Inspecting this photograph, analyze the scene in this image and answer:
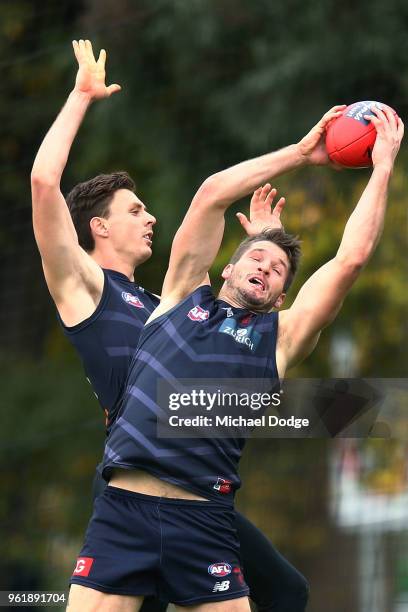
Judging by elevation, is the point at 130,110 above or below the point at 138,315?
above

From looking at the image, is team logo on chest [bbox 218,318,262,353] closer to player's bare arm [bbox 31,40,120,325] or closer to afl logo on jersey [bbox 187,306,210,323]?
afl logo on jersey [bbox 187,306,210,323]

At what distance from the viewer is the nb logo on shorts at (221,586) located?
4277 millimetres

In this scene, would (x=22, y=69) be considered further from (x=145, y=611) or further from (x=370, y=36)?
(x=145, y=611)

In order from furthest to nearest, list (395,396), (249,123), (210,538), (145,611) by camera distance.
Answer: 1. (249,123)
2. (395,396)
3. (145,611)
4. (210,538)

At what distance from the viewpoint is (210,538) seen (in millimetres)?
4312

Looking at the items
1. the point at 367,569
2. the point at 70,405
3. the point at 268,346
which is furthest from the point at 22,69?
the point at 268,346

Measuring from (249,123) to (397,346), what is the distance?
6.05ft

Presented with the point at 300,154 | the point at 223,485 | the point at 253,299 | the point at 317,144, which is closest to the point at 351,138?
the point at 317,144

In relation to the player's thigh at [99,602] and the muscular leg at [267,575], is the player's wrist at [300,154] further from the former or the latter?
the player's thigh at [99,602]

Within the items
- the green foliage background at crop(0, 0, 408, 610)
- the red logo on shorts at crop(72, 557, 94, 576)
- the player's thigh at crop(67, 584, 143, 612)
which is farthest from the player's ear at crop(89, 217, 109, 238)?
the green foliage background at crop(0, 0, 408, 610)

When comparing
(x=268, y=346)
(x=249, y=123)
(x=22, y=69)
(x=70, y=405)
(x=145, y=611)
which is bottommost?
(x=145, y=611)

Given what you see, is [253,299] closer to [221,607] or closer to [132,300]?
[132,300]

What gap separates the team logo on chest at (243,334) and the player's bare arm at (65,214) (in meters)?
0.69

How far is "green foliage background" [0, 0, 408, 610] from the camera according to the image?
813 centimetres
